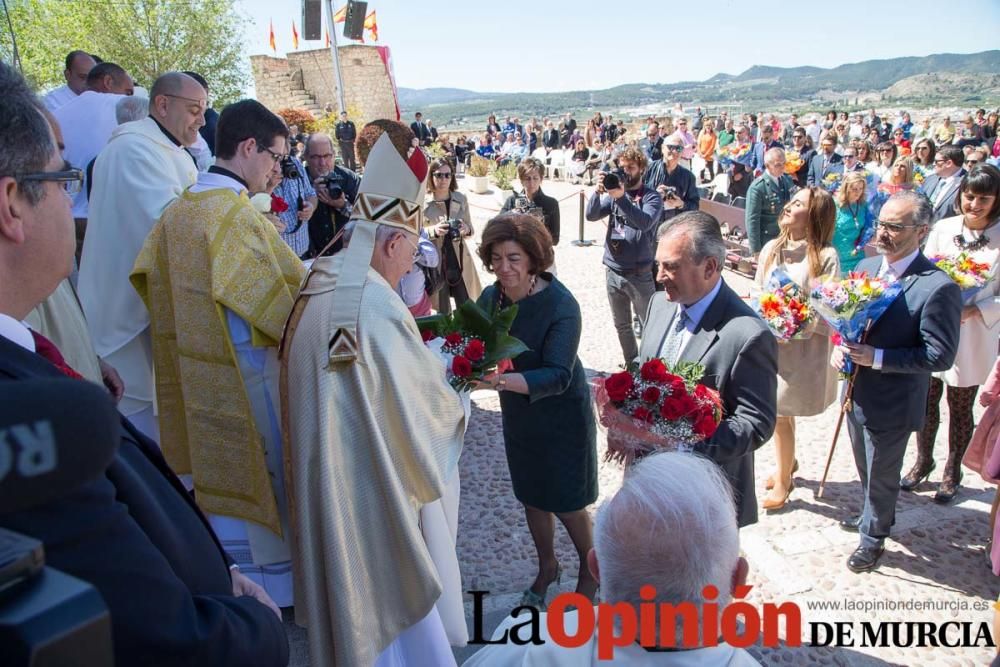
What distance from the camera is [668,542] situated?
1.40 meters

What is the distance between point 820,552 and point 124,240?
4227 millimetres

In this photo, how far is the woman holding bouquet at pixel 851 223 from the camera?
674cm

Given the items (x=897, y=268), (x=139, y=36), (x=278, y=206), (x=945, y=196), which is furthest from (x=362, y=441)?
(x=139, y=36)

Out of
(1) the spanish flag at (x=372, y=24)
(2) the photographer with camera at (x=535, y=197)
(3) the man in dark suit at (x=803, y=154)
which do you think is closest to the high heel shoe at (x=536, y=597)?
(2) the photographer with camera at (x=535, y=197)

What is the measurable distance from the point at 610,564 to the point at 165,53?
32548mm

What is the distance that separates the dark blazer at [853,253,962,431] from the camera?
3271 millimetres

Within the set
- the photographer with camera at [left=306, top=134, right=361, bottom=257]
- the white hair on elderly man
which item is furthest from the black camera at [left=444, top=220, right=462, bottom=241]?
the white hair on elderly man

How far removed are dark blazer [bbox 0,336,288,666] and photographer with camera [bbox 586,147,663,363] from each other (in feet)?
16.4

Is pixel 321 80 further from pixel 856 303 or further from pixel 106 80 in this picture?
pixel 856 303

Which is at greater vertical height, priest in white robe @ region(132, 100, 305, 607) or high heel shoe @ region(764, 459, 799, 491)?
priest in white robe @ region(132, 100, 305, 607)

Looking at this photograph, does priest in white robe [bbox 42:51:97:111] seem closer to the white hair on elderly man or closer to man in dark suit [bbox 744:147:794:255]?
man in dark suit [bbox 744:147:794:255]

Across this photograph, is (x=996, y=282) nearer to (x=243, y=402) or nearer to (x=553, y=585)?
(x=553, y=585)

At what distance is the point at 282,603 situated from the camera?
321cm

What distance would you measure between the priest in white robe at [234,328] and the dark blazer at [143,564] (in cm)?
158
